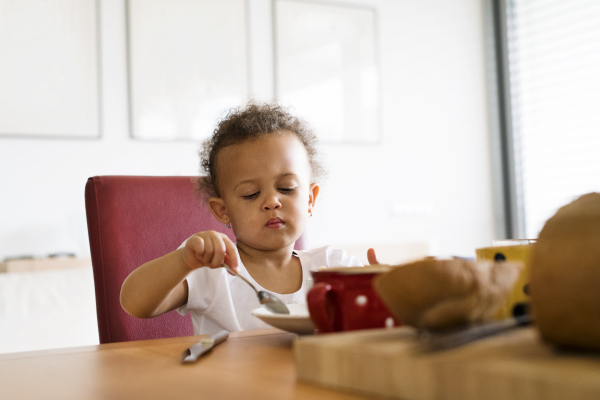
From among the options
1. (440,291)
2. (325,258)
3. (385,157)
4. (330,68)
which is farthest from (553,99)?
(440,291)

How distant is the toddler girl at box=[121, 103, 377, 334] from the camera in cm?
116

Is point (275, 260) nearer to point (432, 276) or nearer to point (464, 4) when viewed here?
point (432, 276)

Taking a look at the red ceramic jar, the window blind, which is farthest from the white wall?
the red ceramic jar

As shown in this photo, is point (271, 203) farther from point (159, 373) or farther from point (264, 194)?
point (159, 373)

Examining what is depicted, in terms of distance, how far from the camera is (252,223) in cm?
122

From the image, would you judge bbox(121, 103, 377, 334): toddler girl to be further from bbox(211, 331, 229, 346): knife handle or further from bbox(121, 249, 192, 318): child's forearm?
bbox(211, 331, 229, 346): knife handle

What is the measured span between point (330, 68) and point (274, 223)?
6.90ft

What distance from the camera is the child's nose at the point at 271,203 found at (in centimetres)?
120

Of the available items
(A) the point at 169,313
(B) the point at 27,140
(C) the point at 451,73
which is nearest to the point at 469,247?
(C) the point at 451,73

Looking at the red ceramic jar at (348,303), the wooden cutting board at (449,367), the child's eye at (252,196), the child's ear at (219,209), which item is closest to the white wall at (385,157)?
the child's ear at (219,209)

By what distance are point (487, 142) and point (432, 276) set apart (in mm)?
3494

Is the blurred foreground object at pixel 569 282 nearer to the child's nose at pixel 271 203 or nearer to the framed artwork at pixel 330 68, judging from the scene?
the child's nose at pixel 271 203

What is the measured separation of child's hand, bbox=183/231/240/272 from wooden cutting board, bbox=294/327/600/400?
413 millimetres

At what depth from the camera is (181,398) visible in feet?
1.35
